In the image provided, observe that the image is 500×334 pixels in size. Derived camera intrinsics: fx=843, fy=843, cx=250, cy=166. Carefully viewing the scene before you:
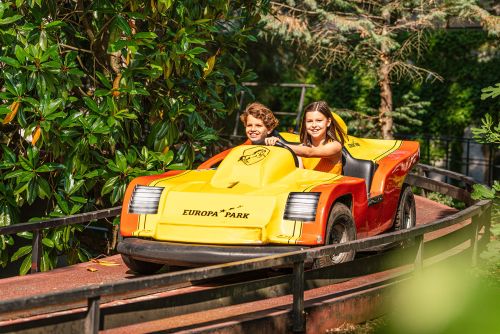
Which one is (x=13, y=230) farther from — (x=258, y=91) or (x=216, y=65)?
(x=258, y=91)

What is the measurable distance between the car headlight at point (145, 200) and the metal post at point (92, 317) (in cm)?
209

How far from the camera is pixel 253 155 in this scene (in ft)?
20.4

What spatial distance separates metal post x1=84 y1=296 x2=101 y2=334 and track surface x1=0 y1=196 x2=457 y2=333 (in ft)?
2.80

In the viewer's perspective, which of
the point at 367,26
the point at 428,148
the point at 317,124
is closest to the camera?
the point at 317,124

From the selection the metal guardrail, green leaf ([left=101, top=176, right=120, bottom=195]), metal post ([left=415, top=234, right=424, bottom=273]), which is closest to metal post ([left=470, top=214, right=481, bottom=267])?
metal post ([left=415, top=234, right=424, bottom=273])

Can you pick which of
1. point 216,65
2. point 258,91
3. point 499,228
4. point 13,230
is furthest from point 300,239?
point 258,91

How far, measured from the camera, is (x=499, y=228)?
18.8 feet

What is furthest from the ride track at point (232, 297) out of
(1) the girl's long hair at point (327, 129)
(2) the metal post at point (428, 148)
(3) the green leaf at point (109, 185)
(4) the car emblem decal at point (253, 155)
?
(2) the metal post at point (428, 148)

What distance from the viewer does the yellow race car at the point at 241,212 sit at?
549 cm

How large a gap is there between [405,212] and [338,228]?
85.0 inches

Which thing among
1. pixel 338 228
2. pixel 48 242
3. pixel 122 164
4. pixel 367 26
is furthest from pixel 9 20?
pixel 367 26

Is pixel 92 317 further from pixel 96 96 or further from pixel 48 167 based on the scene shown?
pixel 96 96

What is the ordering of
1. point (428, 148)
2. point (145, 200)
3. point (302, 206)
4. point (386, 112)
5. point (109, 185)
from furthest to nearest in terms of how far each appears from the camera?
point (428, 148) → point (386, 112) → point (109, 185) → point (145, 200) → point (302, 206)

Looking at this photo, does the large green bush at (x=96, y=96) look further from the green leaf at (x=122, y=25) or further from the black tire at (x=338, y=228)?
the black tire at (x=338, y=228)
